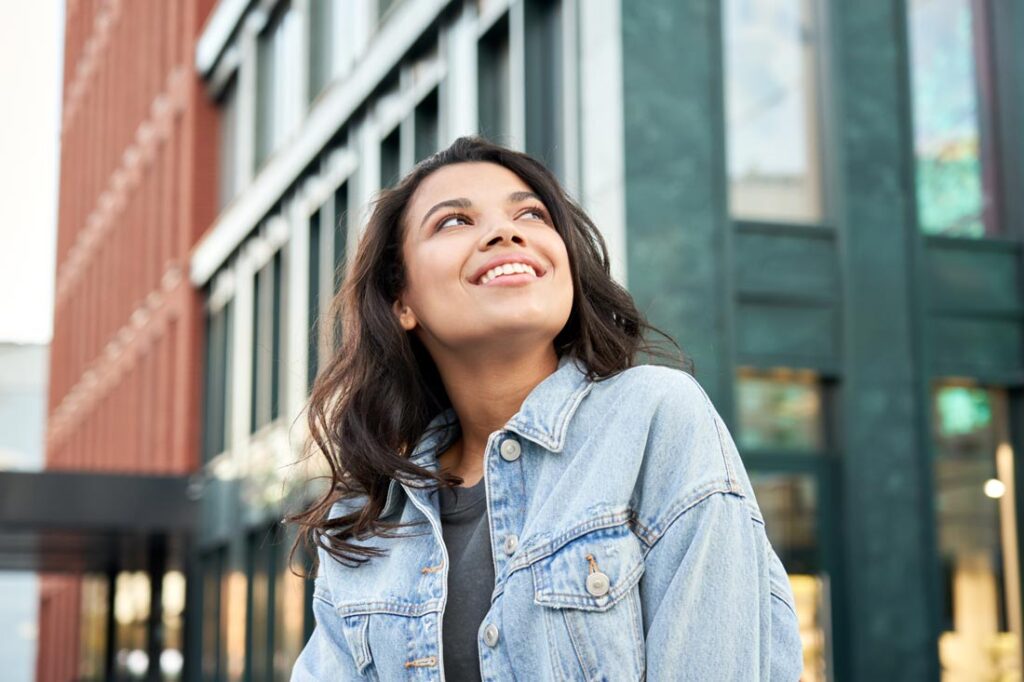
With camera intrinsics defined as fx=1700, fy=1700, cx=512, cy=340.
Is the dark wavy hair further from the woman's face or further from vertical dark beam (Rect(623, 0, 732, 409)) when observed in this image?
→ vertical dark beam (Rect(623, 0, 732, 409))

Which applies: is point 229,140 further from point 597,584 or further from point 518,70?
point 597,584

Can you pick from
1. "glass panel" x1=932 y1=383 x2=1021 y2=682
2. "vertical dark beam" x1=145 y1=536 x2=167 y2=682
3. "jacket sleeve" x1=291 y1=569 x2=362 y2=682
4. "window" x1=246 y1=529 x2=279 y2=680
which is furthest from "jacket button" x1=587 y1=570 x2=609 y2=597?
"vertical dark beam" x1=145 y1=536 x2=167 y2=682

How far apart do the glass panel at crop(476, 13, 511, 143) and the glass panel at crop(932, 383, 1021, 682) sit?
3.97 m

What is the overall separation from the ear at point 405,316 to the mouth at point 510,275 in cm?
35

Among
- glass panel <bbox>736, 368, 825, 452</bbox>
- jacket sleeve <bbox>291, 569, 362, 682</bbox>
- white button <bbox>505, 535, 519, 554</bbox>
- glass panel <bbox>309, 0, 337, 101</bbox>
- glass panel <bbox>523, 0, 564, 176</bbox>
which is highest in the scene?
glass panel <bbox>309, 0, 337, 101</bbox>

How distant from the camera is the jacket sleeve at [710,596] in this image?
2.53 metres

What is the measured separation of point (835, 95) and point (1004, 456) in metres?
2.77

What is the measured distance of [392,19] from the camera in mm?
15188

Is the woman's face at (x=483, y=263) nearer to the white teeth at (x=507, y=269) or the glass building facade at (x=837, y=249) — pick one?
the white teeth at (x=507, y=269)

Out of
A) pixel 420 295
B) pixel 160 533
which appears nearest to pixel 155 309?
pixel 160 533

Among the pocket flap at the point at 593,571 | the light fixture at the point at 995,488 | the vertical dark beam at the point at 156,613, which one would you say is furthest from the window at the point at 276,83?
the pocket flap at the point at 593,571

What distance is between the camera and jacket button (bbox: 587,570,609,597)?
2600 mm

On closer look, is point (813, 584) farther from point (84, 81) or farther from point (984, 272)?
point (84, 81)

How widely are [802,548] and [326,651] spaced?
837 centimetres
